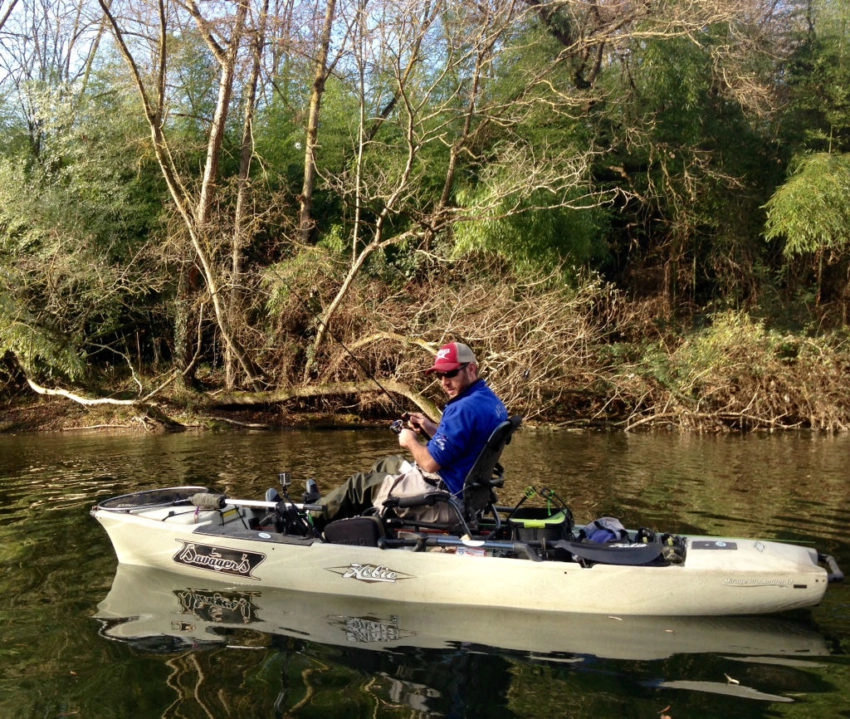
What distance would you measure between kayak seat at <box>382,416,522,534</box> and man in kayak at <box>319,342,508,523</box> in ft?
0.21

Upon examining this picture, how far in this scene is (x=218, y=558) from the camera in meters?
5.92

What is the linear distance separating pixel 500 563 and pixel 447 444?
0.79 metres

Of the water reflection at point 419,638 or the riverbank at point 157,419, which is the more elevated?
the water reflection at point 419,638

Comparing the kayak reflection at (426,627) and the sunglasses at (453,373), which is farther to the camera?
the sunglasses at (453,373)

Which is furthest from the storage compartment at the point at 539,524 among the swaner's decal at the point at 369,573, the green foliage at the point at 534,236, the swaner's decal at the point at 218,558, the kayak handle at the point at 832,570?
the green foliage at the point at 534,236

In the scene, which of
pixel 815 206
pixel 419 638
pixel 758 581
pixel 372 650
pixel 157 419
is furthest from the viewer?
pixel 815 206

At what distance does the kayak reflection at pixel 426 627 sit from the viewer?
477 centimetres

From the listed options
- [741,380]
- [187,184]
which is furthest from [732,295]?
[187,184]

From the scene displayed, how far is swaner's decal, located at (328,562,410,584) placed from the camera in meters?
5.48

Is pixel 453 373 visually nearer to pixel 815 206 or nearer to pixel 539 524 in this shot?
pixel 539 524

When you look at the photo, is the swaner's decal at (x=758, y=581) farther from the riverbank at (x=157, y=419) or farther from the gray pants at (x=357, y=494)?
the riverbank at (x=157, y=419)

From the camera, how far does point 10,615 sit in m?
5.21

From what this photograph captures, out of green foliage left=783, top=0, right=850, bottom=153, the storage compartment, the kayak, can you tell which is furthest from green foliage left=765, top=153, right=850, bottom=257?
the storage compartment

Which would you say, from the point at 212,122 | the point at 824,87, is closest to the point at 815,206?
the point at 824,87
